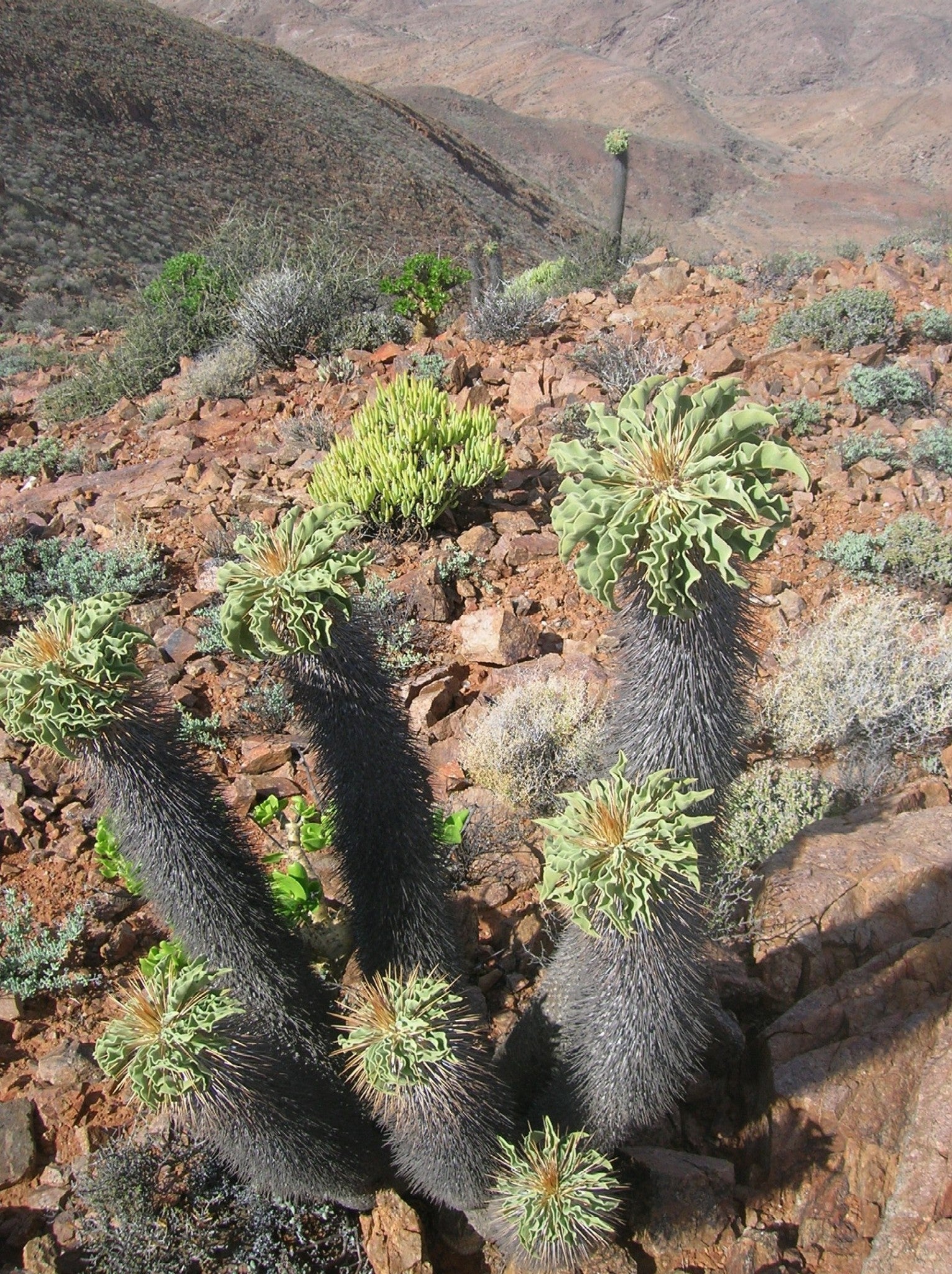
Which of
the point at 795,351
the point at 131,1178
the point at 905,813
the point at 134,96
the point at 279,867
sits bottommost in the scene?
the point at 131,1178

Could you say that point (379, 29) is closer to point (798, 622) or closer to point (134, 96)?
point (134, 96)

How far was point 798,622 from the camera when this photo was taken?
456 centimetres

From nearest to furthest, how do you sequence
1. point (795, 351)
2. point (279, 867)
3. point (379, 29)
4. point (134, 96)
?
point (279, 867)
point (795, 351)
point (134, 96)
point (379, 29)

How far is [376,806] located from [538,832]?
1568mm

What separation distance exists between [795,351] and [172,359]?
20.1 ft

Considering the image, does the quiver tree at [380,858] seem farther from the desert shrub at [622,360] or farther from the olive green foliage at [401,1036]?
the desert shrub at [622,360]

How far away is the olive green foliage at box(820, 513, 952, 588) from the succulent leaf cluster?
3651 mm

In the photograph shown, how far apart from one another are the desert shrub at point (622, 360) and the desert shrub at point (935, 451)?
71.9 inches

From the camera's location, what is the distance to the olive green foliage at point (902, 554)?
15.5ft

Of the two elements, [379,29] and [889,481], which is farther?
[379,29]

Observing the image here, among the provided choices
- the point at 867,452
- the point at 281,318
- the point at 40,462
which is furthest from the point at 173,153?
the point at 867,452

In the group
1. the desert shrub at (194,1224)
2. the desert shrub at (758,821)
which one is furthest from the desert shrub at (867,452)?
the desert shrub at (194,1224)

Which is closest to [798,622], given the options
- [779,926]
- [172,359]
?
[779,926]

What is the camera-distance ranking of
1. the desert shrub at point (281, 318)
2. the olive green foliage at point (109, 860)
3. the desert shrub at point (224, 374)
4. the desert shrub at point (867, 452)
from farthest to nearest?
the desert shrub at point (281, 318), the desert shrub at point (224, 374), the desert shrub at point (867, 452), the olive green foliage at point (109, 860)
